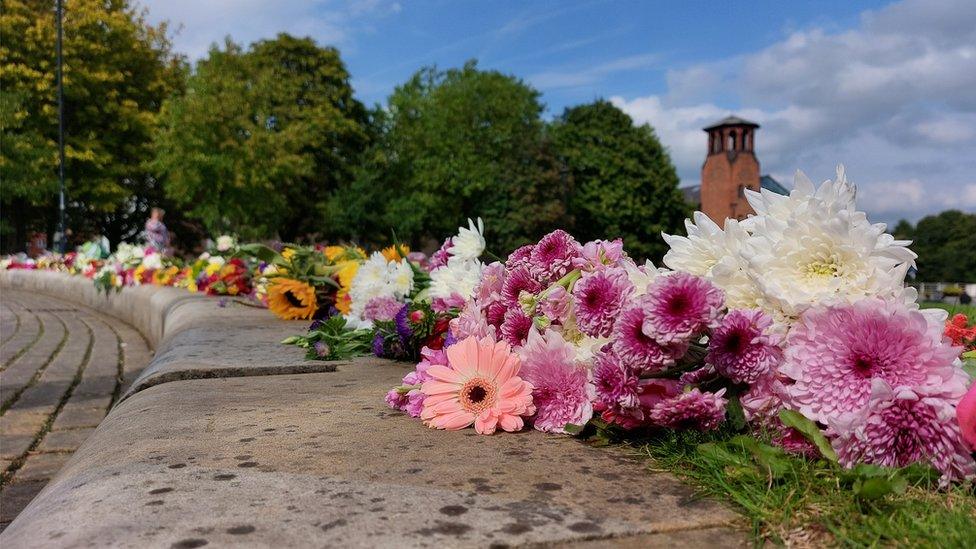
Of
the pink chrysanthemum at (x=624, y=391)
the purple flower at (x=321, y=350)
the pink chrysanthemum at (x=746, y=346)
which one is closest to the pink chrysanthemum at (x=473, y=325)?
the pink chrysanthemum at (x=624, y=391)

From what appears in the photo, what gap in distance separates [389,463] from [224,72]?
105 ft

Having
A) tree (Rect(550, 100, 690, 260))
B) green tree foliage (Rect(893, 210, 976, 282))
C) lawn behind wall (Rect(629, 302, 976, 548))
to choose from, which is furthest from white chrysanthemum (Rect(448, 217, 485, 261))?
green tree foliage (Rect(893, 210, 976, 282))

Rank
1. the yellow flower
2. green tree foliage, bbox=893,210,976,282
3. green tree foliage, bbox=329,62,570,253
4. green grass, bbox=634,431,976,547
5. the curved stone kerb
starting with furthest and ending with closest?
green tree foliage, bbox=893,210,976,282 < green tree foliage, bbox=329,62,570,253 < the yellow flower < the curved stone kerb < green grass, bbox=634,431,976,547

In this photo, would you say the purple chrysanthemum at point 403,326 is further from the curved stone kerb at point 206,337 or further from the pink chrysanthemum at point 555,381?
the pink chrysanthemum at point 555,381

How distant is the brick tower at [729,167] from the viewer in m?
68.2

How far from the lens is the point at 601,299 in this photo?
86.9 inches

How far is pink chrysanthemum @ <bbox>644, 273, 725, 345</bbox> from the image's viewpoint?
1942mm

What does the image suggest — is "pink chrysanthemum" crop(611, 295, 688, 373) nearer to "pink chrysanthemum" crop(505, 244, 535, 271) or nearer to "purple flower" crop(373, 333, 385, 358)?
"pink chrysanthemum" crop(505, 244, 535, 271)

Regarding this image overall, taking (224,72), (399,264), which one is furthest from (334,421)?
(224,72)

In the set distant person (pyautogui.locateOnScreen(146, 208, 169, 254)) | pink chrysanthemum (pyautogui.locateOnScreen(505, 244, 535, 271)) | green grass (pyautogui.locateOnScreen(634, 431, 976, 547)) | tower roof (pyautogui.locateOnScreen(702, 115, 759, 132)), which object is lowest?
green grass (pyautogui.locateOnScreen(634, 431, 976, 547))

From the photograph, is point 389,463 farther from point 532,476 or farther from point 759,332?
point 759,332

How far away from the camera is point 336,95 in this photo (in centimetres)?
3966

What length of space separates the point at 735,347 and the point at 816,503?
18.4 inches

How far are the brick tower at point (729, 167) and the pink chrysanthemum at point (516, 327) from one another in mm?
67921
